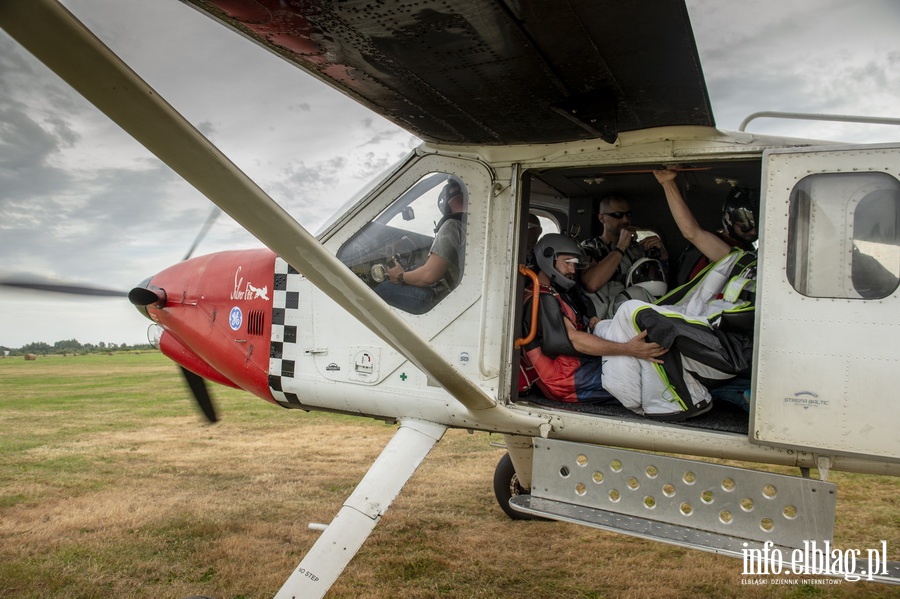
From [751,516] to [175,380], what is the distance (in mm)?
19117

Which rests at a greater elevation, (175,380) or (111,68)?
(111,68)

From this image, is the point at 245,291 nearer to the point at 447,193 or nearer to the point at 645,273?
the point at 447,193

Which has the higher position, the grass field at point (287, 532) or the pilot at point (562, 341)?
the pilot at point (562, 341)

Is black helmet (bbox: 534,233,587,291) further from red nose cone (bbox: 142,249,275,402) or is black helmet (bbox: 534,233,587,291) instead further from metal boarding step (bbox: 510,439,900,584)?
red nose cone (bbox: 142,249,275,402)

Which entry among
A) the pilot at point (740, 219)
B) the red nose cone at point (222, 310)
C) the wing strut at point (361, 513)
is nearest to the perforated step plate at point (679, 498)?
the wing strut at point (361, 513)

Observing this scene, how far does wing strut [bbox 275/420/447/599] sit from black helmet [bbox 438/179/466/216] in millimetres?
1334

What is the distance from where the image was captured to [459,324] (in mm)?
3527

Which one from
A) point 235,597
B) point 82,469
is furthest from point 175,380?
point 235,597

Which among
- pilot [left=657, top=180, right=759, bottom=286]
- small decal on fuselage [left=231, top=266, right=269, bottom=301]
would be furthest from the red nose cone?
pilot [left=657, top=180, right=759, bottom=286]

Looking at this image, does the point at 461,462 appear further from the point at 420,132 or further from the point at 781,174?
the point at 781,174

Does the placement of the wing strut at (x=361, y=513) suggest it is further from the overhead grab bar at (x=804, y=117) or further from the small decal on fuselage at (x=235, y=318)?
the overhead grab bar at (x=804, y=117)

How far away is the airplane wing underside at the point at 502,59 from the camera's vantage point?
228 cm

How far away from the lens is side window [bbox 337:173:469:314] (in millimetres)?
3623

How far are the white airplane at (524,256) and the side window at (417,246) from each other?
0.06 ft
